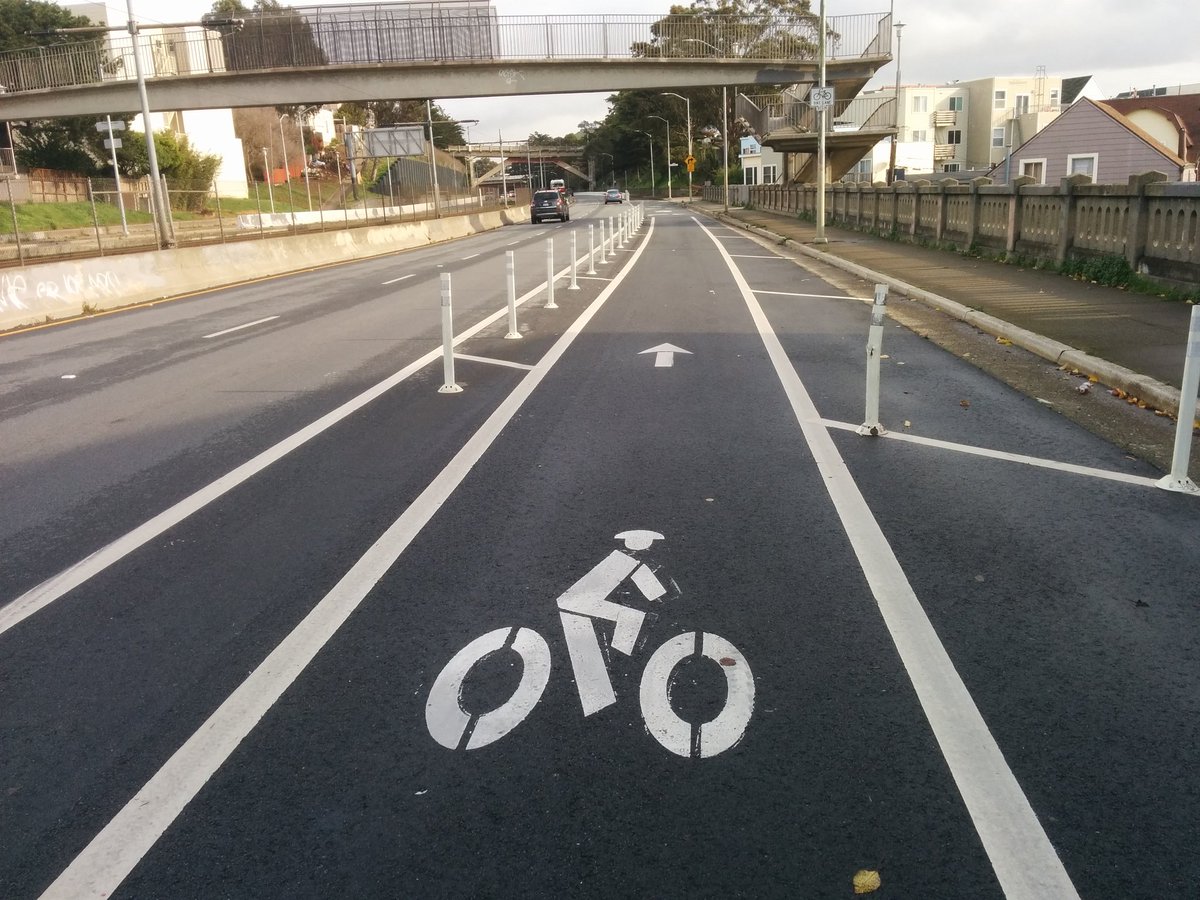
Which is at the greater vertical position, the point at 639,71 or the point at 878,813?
the point at 639,71

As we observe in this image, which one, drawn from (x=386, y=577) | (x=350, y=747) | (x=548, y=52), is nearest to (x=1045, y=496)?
(x=386, y=577)

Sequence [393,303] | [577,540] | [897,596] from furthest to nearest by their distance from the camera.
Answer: [393,303], [577,540], [897,596]

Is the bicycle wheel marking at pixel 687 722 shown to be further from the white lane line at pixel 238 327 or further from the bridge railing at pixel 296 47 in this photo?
the bridge railing at pixel 296 47

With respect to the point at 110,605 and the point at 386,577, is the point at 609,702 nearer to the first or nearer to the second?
the point at 386,577

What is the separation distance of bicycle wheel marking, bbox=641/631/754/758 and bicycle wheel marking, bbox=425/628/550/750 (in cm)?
46

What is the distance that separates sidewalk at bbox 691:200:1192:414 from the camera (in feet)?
33.3

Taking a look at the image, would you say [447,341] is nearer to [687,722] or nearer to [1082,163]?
[687,722]

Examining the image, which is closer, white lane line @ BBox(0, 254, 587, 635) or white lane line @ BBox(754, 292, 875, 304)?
white lane line @ BBox(0, 254, 587, 635)

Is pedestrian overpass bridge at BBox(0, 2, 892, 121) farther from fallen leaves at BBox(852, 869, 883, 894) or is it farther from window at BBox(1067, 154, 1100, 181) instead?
fallen leaves at BBox(852, 869, 883, 894)

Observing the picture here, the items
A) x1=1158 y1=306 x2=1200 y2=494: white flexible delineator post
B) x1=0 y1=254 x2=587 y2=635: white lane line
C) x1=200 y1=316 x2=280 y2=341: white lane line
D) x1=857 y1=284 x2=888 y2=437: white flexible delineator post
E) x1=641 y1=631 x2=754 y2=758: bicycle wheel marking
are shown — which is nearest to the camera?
x1=641 y1=631 x2=754 y2=758: bicycle wheel marking

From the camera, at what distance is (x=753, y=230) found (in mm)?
43156

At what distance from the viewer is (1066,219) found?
1830cm

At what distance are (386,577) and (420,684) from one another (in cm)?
127

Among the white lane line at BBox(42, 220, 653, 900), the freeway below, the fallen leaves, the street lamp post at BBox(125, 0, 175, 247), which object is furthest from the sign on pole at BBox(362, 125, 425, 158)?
the fallen leaves
